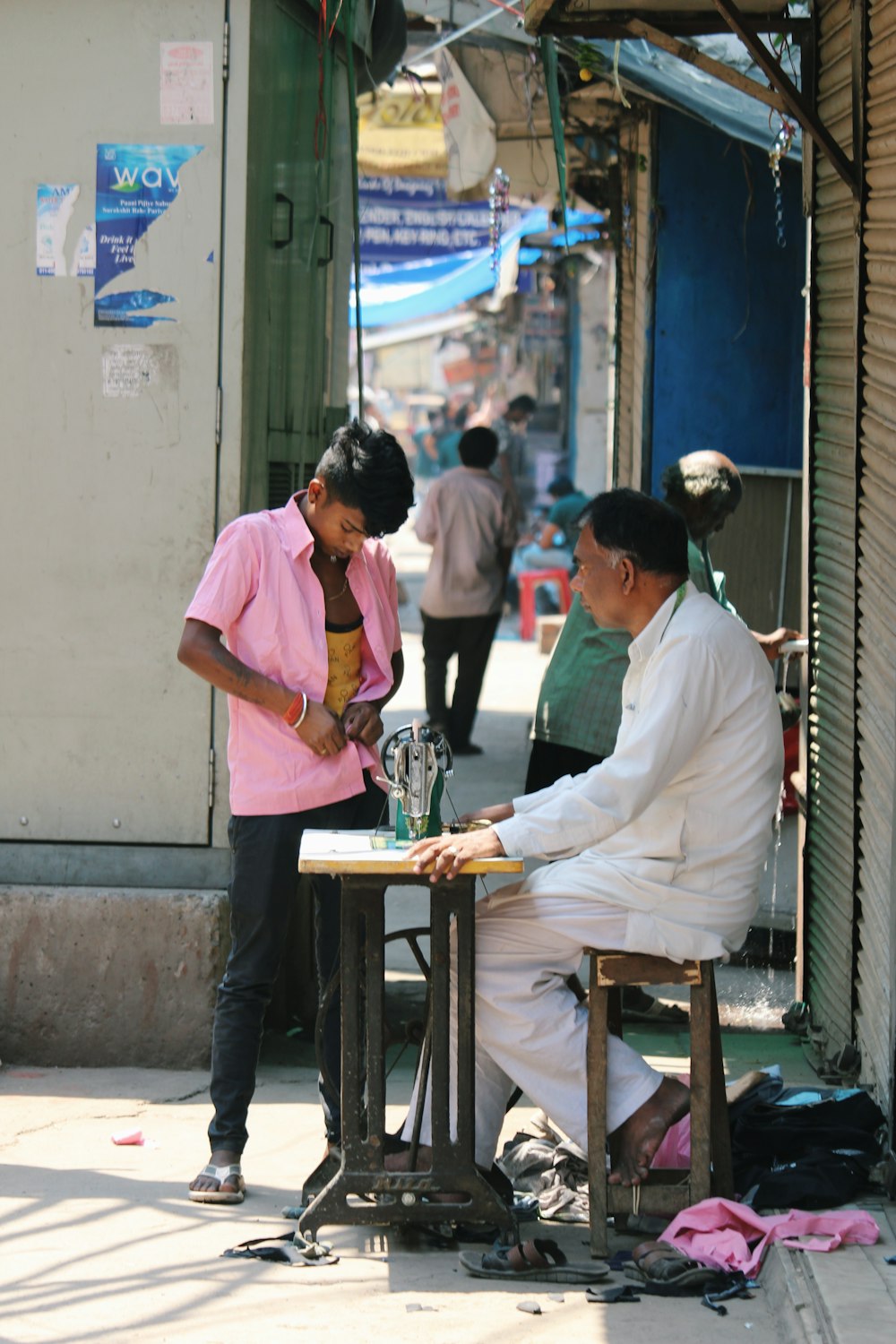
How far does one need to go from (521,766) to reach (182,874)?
17.3 ft

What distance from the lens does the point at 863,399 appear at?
5152mm

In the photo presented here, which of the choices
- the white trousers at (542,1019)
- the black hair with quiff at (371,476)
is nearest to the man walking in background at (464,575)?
the black hair with quiff at (371,476)

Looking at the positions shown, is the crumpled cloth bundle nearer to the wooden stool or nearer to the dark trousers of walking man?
the wooden stool

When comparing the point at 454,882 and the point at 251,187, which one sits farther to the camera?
the point at 251,187

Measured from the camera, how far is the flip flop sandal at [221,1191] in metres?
4.30

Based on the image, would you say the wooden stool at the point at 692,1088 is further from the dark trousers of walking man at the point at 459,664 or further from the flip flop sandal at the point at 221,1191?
the dark trousers of walking man at the point at 459,664

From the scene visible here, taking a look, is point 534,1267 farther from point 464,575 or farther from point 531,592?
point 531,592

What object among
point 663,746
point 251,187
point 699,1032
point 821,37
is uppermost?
point 821,37

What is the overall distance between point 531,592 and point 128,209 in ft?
40.0

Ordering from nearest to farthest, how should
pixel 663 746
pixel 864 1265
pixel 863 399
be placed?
pixel 864 1265 < pixel 663 746 < pixel 863 399

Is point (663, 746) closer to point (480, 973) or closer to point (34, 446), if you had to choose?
point (480, 973)

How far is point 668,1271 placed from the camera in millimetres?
3818

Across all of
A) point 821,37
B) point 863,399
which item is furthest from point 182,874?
point 821,37

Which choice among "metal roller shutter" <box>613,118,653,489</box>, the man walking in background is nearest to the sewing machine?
"metal roller shutter" <box>613,118,653,489</box>
